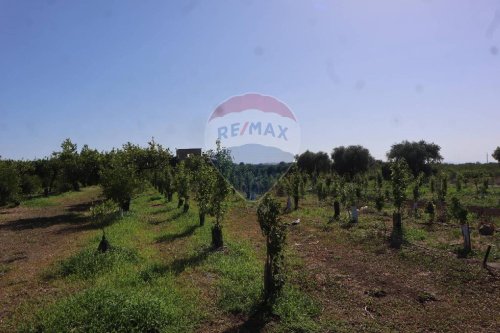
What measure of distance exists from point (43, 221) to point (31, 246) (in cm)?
879

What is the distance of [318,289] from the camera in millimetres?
10547

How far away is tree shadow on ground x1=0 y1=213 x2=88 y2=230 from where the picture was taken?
23406 mm

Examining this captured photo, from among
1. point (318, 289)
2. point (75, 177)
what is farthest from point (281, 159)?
point (75, 177)

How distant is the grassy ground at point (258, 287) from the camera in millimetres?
8148

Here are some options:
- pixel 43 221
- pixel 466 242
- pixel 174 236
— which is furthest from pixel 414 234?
pixel 43 221

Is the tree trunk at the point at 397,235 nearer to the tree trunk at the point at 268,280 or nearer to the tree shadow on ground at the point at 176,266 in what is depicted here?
the tree shadow on ground at the point at 176,266

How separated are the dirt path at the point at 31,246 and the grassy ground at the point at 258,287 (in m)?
0.18

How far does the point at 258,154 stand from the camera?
36.5ft

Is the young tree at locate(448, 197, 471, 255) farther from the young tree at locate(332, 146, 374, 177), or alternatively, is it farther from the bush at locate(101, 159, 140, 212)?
the young tree at locate(332, 146, 374, 177)

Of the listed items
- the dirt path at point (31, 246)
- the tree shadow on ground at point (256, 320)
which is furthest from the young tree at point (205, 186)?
the tree shadow on ground at point (256, 320)

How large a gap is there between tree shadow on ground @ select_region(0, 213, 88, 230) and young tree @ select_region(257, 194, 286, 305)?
18889mm

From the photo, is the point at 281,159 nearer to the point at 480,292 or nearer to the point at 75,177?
the point at 480,292

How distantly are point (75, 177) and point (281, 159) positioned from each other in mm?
26786

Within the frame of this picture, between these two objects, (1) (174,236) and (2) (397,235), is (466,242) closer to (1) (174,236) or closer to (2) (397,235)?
(2) (397,235)
